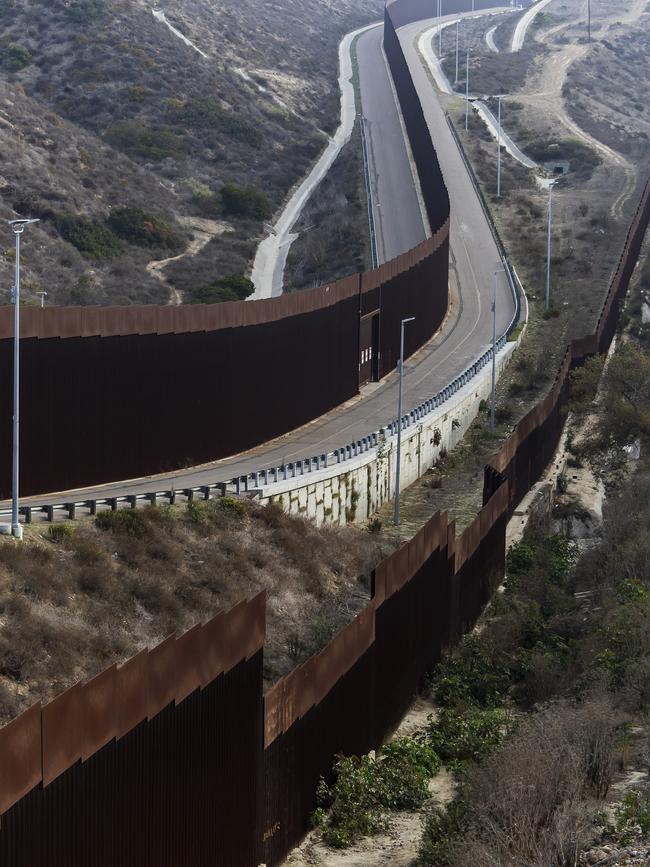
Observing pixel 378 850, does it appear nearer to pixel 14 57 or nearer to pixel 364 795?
pixel 364 795

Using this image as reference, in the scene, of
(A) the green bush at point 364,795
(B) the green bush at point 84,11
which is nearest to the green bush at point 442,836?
(A) the green bush at point 364,795

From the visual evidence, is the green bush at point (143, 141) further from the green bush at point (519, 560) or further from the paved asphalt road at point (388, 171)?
the green bush at point (519, 560)

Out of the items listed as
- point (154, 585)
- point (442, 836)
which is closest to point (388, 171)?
point (154, 585)

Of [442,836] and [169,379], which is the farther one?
[169,379]

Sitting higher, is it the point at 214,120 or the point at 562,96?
the point at 562,96

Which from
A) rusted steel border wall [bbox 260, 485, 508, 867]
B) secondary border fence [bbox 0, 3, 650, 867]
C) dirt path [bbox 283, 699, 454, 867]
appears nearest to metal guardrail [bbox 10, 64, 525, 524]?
rusted steel border wall [bbox 260, 485, 508, 867]

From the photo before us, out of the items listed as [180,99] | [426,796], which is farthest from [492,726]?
[180,99]
